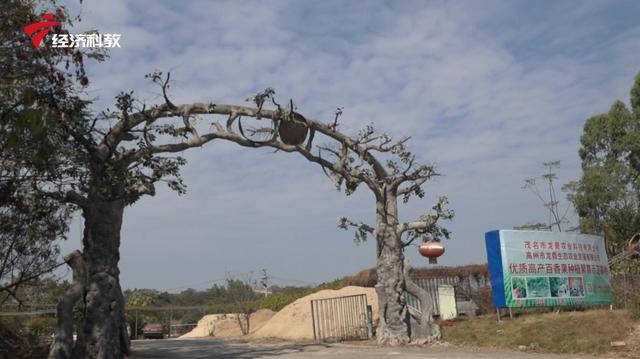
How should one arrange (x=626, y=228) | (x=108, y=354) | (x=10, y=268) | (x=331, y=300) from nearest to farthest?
(x=108, y=354) → (x=10, y=268) → (x=331, y=300) → (x=626, y=228)

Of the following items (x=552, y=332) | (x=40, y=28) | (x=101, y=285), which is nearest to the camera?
(x=40, y=28)

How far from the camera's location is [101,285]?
42.8 feet

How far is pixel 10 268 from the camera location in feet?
49.7

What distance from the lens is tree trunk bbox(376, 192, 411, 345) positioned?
1773cm

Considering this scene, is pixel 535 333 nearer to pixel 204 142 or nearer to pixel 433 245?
pixel 433 245

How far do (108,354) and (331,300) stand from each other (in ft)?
36.4

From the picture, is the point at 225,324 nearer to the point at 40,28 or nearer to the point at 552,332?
the point at 552,332

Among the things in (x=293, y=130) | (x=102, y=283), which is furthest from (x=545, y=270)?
(x=102, y=283)

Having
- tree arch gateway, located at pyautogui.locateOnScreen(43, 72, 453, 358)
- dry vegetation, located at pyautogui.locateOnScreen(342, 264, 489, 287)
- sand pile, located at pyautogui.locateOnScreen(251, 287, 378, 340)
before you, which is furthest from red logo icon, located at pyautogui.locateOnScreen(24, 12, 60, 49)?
dry vegetation, located at pyautogui.locateOnScreen(342, 264, 489, 287)

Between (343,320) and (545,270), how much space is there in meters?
7.54

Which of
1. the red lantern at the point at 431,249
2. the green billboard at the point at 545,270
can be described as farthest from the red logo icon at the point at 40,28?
the green billboard at the point at 545,270

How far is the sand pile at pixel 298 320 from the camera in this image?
2392 centimetres

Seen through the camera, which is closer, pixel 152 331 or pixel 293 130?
pixel 293 130

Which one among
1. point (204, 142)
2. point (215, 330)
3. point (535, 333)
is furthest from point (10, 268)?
point (215, 330)
